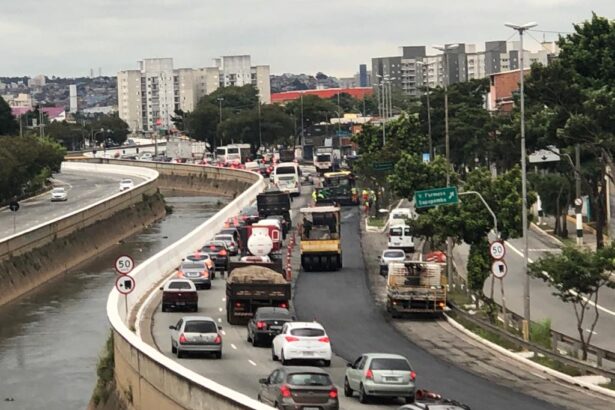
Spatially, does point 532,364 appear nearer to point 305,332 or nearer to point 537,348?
point 537,348

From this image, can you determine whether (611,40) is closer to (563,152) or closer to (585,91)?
(585,91)

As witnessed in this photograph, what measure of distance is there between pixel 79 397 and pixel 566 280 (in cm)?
1996

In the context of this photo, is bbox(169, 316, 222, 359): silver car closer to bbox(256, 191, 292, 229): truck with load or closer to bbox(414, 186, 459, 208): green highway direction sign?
bbox(414, 186, 459, 208): green highway direction sign

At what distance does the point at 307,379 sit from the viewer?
3247 cm

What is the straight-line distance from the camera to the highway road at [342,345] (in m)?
38.1

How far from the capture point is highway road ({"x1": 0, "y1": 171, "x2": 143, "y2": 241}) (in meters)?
115

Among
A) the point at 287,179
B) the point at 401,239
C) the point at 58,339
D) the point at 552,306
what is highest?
the point at 287,179

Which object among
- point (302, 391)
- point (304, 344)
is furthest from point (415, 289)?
point (302, 391)

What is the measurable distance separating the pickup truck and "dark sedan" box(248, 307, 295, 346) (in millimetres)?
8689

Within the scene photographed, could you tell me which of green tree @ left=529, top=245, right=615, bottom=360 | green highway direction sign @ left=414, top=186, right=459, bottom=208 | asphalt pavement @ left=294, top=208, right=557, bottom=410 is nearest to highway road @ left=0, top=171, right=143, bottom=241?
asphalt pavement @ left=294, top=208, right=557, bottom=410

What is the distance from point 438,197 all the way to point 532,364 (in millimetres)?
16162

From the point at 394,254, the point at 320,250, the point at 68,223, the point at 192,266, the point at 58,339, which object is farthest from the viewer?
the point at 68,223

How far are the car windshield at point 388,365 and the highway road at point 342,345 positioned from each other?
3.18 ft

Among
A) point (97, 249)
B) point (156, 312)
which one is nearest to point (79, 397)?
point (156, 312)
